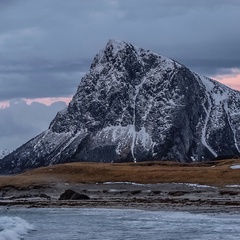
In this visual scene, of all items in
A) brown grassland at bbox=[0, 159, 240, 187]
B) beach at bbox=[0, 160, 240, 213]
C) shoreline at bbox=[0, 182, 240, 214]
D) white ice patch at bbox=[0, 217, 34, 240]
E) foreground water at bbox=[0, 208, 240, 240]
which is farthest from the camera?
brown grassland at bbox=[0, 159, 240, 187]

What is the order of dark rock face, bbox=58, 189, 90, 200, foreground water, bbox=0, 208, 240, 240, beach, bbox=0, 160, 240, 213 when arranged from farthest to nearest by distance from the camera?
beach, bbox=0, 160, 240, 213
dark rock face, bbox=58, 189, 90, 200
foreground water, bbox=0, 208, 240, 240

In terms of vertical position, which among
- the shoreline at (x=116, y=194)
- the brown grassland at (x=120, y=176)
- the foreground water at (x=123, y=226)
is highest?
the brown grassland at (x=120, y=176)

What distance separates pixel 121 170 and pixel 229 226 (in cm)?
7469

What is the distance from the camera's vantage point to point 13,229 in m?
44.0

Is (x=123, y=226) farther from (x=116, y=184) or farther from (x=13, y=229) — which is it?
(x=116, y=184)

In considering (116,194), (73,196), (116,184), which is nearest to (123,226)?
(73,196)

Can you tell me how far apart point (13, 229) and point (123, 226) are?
755 cm

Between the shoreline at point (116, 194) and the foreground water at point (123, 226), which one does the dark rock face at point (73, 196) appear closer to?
the shoreline at point (116, 194)

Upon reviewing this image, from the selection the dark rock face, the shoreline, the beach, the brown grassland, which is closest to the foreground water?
the shoreline

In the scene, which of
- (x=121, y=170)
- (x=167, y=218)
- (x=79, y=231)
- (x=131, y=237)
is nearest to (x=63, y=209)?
(x=167, y=218)

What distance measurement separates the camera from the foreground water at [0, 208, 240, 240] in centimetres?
4022

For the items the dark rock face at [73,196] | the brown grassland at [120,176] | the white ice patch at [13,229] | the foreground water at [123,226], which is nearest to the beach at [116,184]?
the brown grassland at [120,176]

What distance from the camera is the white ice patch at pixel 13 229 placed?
131 ft

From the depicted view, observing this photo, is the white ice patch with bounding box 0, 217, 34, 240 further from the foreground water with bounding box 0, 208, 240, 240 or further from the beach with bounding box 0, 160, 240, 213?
the beach with bounding box 0, 160, 240, 213
